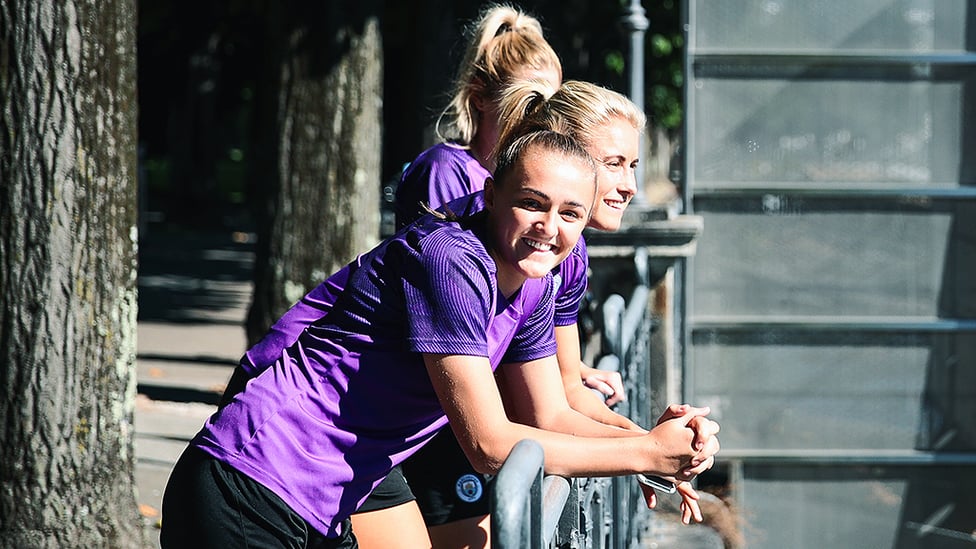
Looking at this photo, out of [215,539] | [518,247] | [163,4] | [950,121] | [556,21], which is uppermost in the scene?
[163,4]

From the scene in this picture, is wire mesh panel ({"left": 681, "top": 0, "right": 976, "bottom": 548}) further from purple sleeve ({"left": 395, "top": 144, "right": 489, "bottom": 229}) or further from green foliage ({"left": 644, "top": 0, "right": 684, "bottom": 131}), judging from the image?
→ green foliage ({"left": 644, "top": 0, "right": 684, "bottom": 131})

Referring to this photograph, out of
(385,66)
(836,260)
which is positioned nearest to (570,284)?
(836,260)

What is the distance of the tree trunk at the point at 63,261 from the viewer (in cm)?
450

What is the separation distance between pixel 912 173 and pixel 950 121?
0.31 metres

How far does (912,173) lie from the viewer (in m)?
6.72

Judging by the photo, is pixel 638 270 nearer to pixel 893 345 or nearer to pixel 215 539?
pixel 893 345

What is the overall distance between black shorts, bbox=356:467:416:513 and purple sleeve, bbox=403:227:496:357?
681 mm

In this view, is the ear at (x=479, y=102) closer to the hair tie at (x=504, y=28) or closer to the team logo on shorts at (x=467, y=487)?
the hair tie at (x=504, y=28)

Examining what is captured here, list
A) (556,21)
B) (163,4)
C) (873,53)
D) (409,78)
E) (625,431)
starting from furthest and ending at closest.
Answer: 1. (163,4)
2. (409,78)
3. (556,21)
4. (873,53)
5. (625,431)

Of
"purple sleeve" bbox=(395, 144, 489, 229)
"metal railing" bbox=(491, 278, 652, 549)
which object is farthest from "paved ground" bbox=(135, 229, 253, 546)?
"purple sleeve" bbox=(395, 144, 489, 229)

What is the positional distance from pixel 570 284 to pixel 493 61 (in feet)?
2.01

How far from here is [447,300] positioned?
7.91 feet

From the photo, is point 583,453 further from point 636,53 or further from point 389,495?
point 636,53

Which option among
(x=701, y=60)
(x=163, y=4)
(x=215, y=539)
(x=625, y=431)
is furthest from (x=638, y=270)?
(x=163, y=4)
